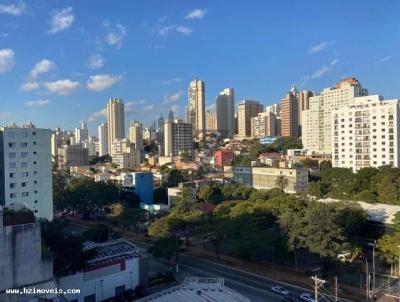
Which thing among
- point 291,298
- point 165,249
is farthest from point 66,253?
point 291,298

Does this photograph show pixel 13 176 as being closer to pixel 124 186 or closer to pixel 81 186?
pixel 81 186

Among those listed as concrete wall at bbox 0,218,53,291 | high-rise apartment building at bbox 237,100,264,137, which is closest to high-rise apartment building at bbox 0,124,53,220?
concrete wall at bbox 0,218,53,291

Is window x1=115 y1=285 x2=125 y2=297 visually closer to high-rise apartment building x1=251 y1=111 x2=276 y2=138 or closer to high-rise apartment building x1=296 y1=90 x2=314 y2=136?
high-rise apartment building x1=296 y1=90 x2=314 y2=136

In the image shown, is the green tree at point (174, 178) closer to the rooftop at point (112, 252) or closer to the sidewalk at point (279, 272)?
the sidewalk at point (279, 272)

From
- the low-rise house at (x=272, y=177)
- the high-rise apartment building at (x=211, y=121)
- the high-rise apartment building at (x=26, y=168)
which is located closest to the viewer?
the high-rise apartment building at (x=26, y=168)

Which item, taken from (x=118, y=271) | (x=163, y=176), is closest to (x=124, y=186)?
(x=163, y=176)

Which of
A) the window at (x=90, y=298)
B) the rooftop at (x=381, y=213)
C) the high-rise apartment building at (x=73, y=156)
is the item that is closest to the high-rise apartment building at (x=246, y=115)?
the high-rise apartment building at (x=73, y=156)
